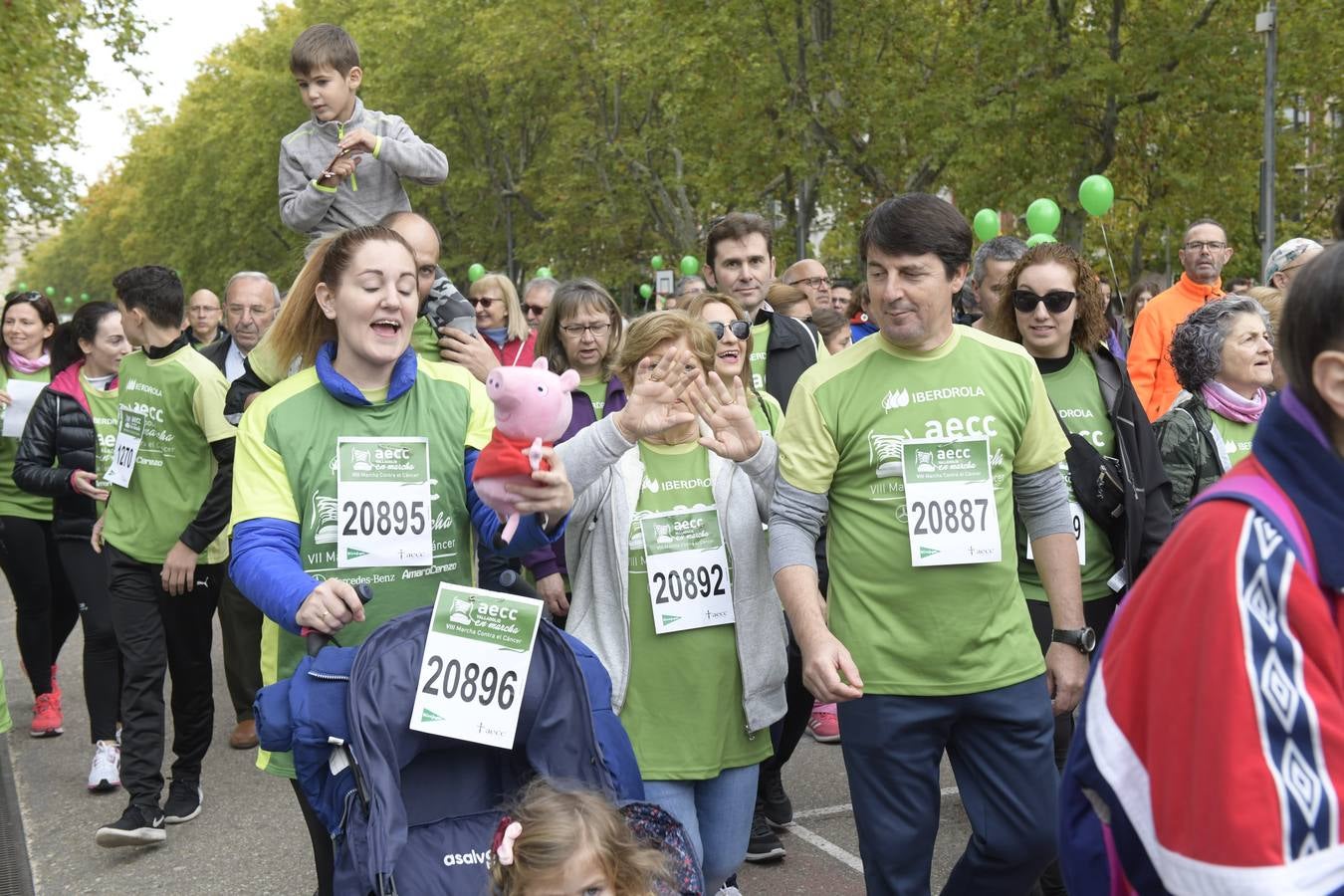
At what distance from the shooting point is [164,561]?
5.89m

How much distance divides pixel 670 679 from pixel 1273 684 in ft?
7.85

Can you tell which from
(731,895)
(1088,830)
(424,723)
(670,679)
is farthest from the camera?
(731,895)

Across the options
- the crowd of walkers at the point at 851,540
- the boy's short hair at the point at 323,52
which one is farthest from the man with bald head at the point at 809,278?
the boy's short hair at the point at 323,52

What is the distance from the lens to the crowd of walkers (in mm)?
1715

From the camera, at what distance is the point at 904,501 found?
360 cm

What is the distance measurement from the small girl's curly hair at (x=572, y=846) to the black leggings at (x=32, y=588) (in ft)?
18.4

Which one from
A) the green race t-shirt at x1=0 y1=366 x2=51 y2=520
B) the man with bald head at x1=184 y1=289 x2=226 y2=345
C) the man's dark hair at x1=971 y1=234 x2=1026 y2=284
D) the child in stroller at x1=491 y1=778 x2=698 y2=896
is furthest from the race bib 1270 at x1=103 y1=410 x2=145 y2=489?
the man with bald head at x1=184 y1=289 x2=226 y2=345

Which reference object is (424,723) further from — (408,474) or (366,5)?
→ (366,5)

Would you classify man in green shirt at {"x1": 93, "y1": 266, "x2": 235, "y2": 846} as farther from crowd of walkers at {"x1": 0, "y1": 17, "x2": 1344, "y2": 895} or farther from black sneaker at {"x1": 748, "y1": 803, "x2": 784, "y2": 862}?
black sneaker at {"x1": 748, "y1": 803, "x2": 784, "y2": 862}

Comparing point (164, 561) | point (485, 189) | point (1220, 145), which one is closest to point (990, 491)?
point (164, 561)

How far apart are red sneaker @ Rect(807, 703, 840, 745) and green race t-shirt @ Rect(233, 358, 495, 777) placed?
3.80m

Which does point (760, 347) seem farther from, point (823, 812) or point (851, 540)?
point (851, 540)

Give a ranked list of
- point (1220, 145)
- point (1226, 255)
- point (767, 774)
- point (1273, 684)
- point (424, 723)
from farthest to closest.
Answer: point (1220, 145), point (1226, 255), point (767, 774), point (424, 723), point (1273, 684)

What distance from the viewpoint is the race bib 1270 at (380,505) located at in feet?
11.4
